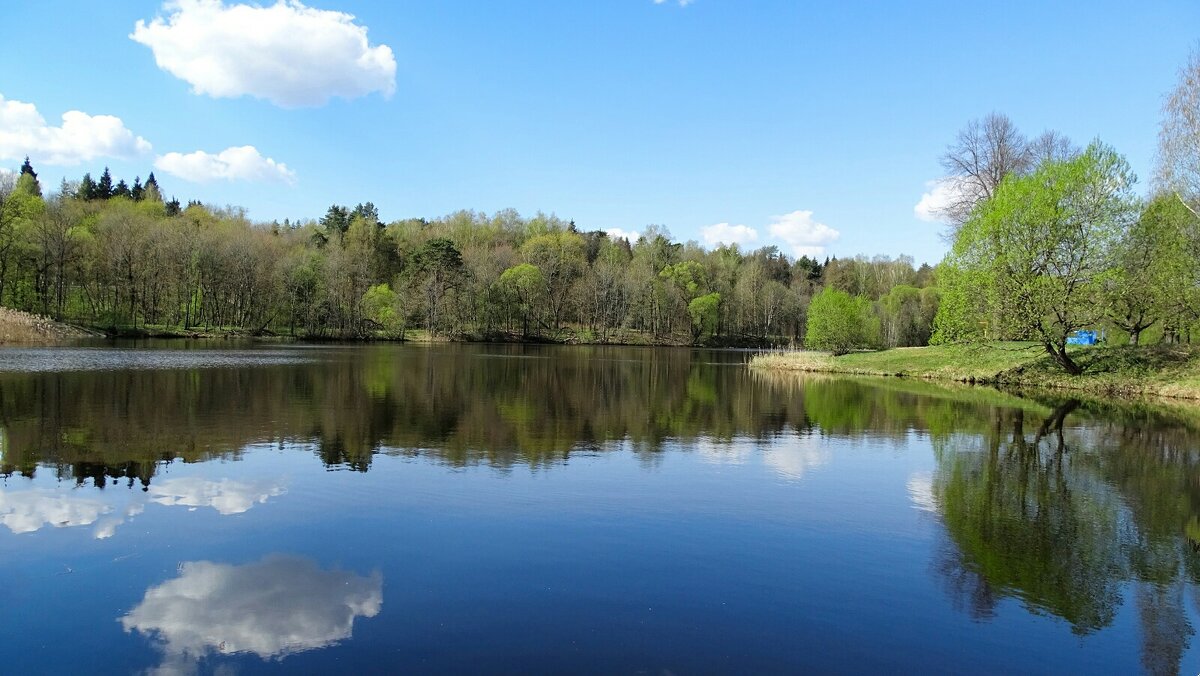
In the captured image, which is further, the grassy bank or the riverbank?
the riverbank

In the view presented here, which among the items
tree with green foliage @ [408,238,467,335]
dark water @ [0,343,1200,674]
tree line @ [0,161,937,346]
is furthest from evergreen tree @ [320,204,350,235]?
dark water @ [0,343,1200,674]

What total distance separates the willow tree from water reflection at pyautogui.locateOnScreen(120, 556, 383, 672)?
3563cm

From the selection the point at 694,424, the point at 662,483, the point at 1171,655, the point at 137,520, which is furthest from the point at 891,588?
the point at 694,424

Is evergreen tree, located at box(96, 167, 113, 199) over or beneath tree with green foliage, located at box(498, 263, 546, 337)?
over

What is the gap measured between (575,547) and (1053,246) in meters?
34.4

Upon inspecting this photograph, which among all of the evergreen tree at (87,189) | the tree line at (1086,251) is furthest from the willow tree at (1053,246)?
the evergreen tree at (87,189)

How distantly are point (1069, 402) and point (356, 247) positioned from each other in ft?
281

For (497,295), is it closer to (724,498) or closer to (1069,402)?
(1069,402)

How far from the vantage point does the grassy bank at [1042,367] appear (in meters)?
33.3

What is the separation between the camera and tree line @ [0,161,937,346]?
7088 centimetres

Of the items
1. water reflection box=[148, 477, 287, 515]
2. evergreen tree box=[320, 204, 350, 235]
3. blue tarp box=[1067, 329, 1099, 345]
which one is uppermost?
evergreen tree box=[320, 204, 350, 235]

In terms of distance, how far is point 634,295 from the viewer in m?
100

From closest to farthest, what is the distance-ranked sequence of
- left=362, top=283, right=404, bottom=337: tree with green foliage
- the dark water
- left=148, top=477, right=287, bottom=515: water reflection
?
the dark water < left=148, top=477, right=287, bottom=515: water reflection < left=362, top=283, right=404, bottom=337: tree with green foliage

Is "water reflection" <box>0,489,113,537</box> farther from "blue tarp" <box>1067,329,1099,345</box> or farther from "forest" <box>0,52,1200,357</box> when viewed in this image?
"blue tarp" <box>1067,329,1099,345</box>
